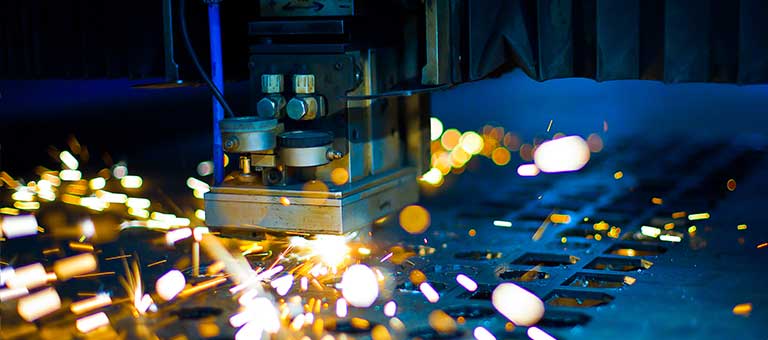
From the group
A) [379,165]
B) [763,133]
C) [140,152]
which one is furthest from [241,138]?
[763,133]

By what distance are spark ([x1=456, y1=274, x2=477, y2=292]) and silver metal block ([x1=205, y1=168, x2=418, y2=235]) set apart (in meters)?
0.35

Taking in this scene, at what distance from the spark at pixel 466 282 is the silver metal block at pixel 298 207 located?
35 centimetres

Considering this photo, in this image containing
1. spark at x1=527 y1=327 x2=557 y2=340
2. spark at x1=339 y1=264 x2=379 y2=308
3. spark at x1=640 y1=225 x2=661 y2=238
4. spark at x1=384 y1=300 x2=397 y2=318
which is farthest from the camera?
spark at x1=640 y1=225 x2=661 y2=238

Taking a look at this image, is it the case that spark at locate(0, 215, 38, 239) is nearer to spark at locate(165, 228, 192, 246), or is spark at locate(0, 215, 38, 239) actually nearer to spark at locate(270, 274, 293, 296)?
spark at locate(165, 228, 192, 246)

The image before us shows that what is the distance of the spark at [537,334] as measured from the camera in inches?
107

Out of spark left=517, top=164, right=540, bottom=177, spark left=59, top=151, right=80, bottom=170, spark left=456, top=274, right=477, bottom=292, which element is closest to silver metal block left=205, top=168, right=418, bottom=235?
spark left=456, top=274, right=477, bottom=292

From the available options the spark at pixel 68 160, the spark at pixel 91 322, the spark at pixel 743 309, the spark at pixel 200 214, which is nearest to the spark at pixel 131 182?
the spark at pixel 68 160

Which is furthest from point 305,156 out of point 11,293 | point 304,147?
point 11,293

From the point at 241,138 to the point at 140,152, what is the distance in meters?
3.51

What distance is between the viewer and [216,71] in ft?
11.1

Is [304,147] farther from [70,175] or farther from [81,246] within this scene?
[70,175]

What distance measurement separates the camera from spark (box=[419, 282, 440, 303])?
3107 millimetres

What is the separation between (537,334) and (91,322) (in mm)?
1237

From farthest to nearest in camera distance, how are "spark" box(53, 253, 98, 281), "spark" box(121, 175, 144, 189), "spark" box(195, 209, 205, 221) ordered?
"spark" box(121, 175, 144, 189) < "spark" box(195, 209, 205, 221) < "spark" box(53, 253, 98, 281)
